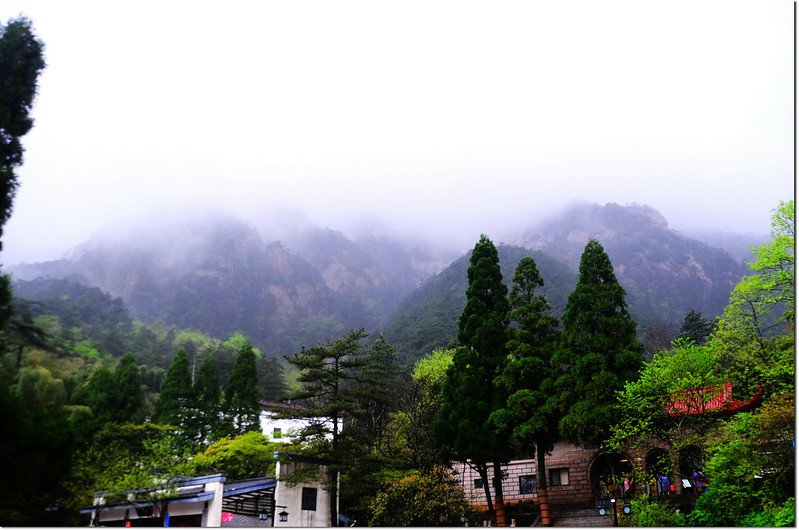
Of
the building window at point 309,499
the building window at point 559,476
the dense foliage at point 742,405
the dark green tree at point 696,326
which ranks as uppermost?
the dark green tree at point 696,326

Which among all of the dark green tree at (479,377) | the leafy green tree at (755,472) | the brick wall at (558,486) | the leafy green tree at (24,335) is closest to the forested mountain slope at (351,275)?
the leafy green tree at (24,335)

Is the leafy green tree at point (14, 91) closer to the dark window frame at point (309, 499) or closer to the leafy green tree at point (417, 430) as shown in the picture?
the dark window frame at point (309, 499)

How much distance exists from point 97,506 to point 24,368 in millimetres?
2663

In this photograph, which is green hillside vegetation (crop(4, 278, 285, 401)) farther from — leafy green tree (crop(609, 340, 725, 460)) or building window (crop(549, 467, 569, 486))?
building window (crop(549, 467, 569, 486))

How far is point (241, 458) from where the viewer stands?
42.1ft

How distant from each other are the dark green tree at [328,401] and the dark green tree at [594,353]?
4526 mm

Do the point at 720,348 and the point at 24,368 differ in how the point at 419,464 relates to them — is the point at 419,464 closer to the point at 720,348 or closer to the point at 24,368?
the point at 720,348

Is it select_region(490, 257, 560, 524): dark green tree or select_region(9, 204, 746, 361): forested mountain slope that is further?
select_region(9, 204, 746, 361): forested mountain slope

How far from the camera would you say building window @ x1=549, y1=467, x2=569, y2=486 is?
12.4 meters

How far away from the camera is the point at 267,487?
10.4 meters

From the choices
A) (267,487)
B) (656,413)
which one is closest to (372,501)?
(267,487)

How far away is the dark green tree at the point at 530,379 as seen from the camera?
33.1 feet

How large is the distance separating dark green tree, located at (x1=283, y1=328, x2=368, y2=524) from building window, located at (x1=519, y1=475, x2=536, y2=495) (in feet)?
15.2


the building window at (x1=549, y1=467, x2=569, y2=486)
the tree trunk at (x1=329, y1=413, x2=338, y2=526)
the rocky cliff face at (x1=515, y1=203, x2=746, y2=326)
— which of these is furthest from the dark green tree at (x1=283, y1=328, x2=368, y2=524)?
the rocky cliff face at (x1=515, y1=203, x2=746, y2=326)
